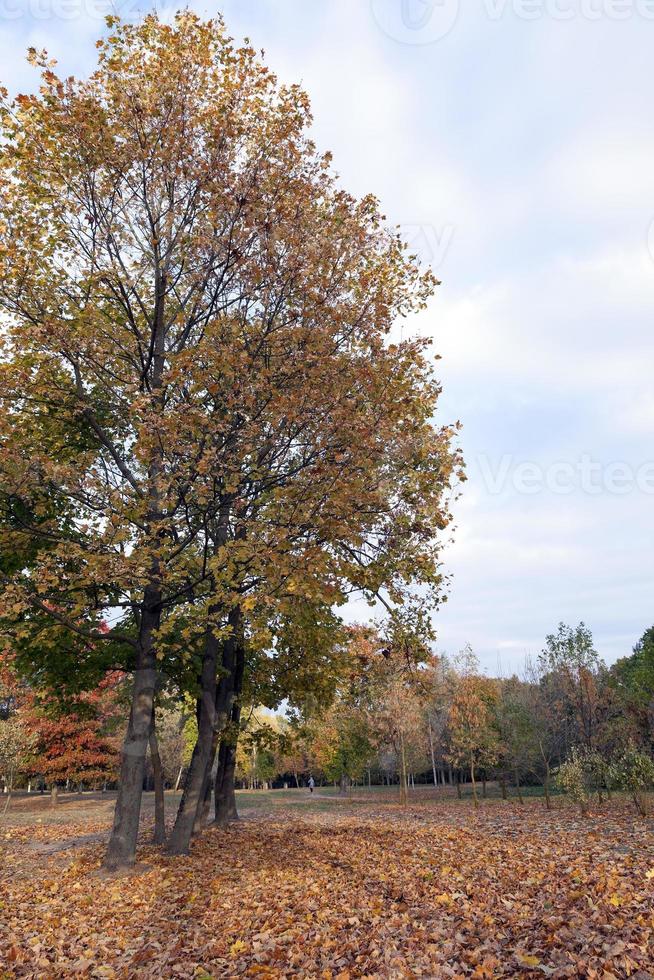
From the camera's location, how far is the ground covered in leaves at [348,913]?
6.36 m

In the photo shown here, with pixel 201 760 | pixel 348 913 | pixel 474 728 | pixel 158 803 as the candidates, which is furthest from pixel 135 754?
pixel 474 728

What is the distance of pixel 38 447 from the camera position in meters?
12.6

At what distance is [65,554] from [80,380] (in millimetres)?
4251

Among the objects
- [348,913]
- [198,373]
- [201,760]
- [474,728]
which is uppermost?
[198,373]

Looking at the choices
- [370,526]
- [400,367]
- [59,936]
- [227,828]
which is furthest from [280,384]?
[227,828]

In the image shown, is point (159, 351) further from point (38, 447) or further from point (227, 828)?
point (227, 828)

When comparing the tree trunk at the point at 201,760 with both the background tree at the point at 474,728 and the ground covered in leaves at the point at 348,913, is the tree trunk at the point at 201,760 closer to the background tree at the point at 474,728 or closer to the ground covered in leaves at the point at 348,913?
the ground covered in leaves at the point at 348,913

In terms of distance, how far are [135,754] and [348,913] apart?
5794 millimetres

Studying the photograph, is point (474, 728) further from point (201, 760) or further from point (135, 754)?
point (135, 754)

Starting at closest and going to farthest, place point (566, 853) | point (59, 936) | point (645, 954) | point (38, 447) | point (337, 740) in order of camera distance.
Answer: point (645, 954) → point (59, 936) → point (566, 853) → point (38, 447) → point (337, 740)

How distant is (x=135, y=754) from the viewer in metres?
12.4

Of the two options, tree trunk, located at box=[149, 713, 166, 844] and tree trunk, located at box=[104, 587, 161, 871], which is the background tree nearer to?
tree trunk, located at box=[149, 713, 166, 844]

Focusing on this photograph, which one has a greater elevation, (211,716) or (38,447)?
(38,447)

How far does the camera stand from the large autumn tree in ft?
35.1
